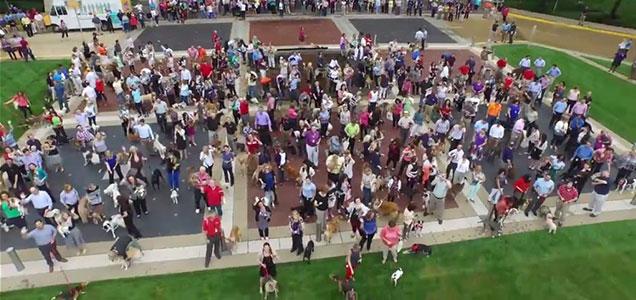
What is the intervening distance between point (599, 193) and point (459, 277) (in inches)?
213

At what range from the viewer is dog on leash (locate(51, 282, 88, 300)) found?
35.4 ft

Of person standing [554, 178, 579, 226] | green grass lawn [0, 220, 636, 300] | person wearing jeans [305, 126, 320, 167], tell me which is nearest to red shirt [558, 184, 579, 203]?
person standing [554, 178, 579, 226]

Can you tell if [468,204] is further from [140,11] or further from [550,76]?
[140,11]

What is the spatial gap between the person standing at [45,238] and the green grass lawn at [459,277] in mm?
845

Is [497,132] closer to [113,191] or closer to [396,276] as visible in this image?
[396,276]

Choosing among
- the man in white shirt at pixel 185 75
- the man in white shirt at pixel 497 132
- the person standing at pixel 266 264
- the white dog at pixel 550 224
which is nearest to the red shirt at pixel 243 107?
the man in white shirt at pixel 185 75

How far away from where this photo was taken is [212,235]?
11.5 metres

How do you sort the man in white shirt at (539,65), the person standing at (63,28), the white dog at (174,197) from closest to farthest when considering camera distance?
the white dog at (174,197) < the man in white shirt at (539,65) < the person standing at (63,28)

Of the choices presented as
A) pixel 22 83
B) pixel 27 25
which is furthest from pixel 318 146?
pixel 27 25

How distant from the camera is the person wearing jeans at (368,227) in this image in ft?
38.1

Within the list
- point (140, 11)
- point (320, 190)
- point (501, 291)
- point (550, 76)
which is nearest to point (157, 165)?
point (320, 190)

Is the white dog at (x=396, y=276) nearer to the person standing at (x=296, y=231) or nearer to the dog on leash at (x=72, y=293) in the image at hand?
the person standing at (x=296, y=231)

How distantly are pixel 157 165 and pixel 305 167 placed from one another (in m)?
5.90

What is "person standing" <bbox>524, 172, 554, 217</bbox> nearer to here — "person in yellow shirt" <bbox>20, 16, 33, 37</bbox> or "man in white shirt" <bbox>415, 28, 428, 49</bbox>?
"man in white shirt" <bbox>415, 28, 428, 49</bbox>
